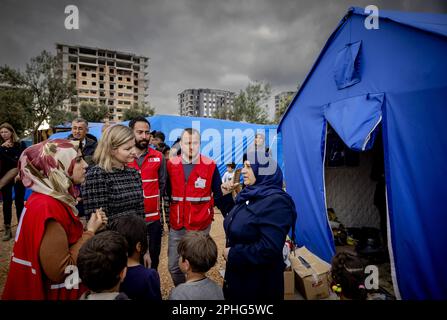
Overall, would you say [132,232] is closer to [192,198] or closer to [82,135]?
[192,198]

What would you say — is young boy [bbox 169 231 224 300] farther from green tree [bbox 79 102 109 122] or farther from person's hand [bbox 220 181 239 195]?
green tree [bbox 79 102 109 122]

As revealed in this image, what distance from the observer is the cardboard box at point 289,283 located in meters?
2.92

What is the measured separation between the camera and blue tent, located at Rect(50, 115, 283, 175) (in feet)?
28.1

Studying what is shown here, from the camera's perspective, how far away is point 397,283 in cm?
257

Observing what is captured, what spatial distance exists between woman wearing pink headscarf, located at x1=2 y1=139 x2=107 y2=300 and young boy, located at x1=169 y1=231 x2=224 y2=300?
65 cm

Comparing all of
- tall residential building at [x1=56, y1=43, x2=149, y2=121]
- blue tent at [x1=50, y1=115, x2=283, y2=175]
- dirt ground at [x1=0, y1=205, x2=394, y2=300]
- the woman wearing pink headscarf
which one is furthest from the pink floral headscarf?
tall residential building at [x1=56, y1=43, x2=149, y2=121]

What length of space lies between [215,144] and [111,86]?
6647 cm

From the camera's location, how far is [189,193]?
268cm

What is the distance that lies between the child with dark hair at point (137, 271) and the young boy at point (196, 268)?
6.3 inches

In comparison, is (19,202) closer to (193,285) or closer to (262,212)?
(193,285)

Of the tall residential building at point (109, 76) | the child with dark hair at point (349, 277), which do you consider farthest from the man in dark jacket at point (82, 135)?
the tall residential building at point (109, 76)

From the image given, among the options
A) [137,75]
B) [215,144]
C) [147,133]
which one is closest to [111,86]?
[137,75]

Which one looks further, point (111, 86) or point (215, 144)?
point (111, 86)

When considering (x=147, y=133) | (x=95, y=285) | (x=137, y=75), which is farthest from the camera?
(x=137, y=75)
